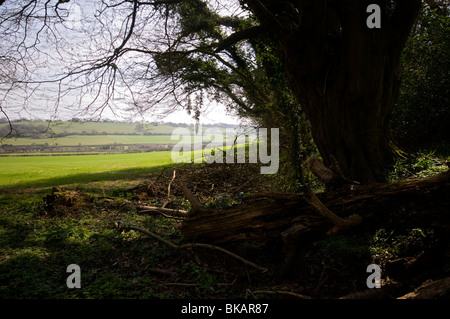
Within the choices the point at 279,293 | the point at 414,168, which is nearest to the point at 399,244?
the point at 414,168

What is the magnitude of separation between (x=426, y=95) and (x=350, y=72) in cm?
409

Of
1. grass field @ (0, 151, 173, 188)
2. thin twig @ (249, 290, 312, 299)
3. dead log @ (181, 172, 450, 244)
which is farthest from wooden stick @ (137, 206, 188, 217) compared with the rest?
grass field @ (0, 151, 173, 188)

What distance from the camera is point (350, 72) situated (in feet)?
14.4

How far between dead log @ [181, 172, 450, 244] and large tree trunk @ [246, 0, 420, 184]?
4.79 ft

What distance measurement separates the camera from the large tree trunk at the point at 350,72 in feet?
14.2

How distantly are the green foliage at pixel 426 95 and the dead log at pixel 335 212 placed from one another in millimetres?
4463

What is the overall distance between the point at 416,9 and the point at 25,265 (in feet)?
24.2

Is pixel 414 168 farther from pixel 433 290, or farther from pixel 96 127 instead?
pixel 96 127

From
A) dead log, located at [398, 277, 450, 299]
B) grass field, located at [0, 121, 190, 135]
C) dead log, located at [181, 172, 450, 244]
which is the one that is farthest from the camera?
grass field, located at [0, 121, 190, 135]

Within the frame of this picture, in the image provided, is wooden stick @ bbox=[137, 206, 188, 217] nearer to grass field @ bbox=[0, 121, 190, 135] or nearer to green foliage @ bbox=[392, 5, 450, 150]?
grass field @ bbox=[0, 121, 190, 135]

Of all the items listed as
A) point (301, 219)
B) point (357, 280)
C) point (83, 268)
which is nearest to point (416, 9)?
point (301, 219)

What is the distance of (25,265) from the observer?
369cm

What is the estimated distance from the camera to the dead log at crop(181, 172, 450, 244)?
9.79 ft

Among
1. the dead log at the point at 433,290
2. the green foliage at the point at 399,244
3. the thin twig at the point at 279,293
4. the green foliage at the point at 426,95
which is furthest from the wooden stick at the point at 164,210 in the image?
the green foliage at the point at 426,95
